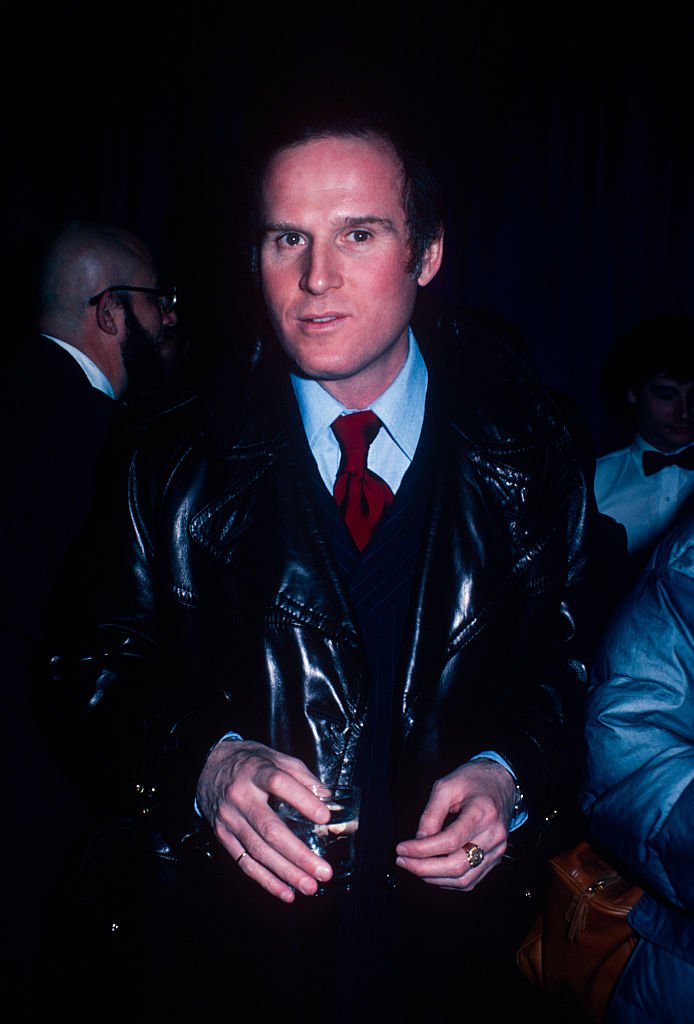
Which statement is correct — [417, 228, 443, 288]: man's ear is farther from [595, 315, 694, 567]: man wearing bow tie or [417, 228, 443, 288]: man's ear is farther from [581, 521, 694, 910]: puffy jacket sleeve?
[595, 315, 694, 567]: man wearing bow tie

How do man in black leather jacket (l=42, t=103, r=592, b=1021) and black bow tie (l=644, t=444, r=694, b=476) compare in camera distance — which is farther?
black bow tie (l=644, t=444, r=694, b=476)

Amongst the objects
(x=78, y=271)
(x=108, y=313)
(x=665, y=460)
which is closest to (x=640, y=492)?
(x=665, y=460)

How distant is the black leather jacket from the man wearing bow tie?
2638mm

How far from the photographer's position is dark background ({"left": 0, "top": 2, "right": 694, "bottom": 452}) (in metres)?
3.42

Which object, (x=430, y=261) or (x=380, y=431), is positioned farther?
(x=430, y=261)

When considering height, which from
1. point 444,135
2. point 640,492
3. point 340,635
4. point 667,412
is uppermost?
point 444,135

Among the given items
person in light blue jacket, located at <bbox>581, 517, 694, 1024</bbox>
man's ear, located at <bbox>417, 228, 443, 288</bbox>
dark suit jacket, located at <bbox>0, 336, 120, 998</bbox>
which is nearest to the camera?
person in light blue jacket, located at <bbox>581, 517, 694, 1024</bbox>

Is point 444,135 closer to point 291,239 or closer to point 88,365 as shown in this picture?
point 88,365

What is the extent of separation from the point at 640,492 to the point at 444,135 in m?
2.18

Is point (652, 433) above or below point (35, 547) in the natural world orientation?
below

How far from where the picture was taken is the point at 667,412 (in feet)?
12.7

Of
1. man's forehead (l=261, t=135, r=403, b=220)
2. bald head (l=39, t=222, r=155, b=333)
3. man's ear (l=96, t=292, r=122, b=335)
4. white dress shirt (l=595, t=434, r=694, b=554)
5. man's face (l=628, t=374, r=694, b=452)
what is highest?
man's forehead (l=261, t=135, r=403, b=220)

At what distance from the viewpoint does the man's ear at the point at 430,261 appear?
5.12 feet

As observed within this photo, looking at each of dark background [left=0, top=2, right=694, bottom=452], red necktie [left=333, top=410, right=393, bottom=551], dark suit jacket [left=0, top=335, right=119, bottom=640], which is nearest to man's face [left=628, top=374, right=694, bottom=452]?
dark background [left=0, top=2, right=694, bottom=452]
